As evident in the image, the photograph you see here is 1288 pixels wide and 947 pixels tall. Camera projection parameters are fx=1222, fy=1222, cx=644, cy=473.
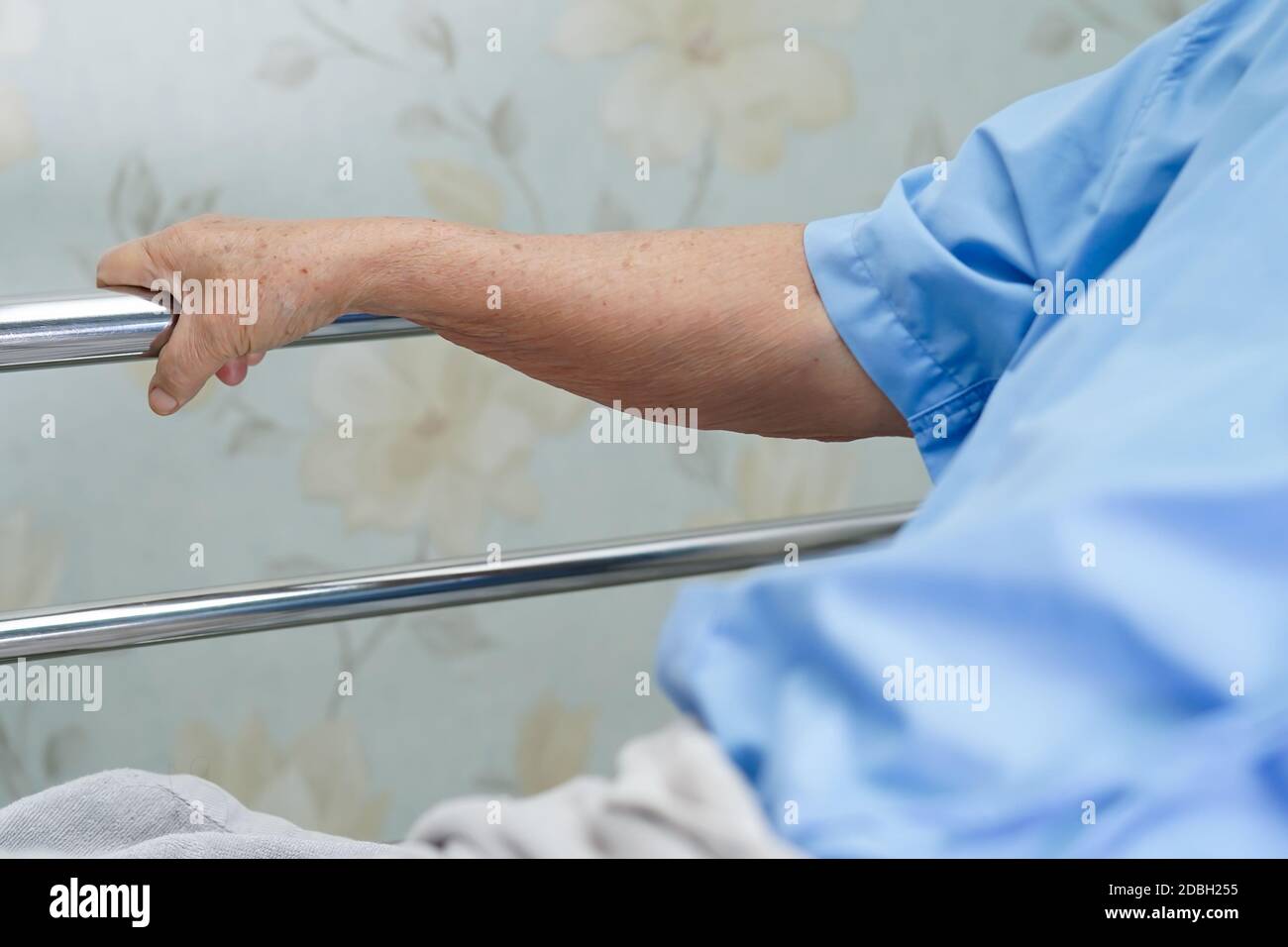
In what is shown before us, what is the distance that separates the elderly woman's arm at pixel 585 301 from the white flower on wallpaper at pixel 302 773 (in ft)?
2.33

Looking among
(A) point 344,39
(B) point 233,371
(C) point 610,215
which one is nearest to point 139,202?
(A) point 344,39

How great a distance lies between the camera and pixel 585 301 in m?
0.67

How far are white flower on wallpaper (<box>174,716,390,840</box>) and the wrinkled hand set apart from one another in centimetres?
71

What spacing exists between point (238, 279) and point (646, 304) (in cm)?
21

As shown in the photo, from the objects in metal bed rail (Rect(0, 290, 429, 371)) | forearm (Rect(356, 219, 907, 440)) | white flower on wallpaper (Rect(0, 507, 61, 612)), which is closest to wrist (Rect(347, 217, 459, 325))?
forearm (Rect(356, 219, 907, 440))

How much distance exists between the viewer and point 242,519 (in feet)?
3.99

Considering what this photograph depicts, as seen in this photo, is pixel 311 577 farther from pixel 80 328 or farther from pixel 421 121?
pixel 421 121

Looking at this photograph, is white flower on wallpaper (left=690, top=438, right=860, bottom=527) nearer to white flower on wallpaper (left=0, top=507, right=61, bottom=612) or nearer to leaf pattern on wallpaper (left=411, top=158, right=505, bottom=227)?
leaf pattern on wallpaper (left=411, top=158, right=505, bottom=227)

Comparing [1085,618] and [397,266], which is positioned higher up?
[397,266]

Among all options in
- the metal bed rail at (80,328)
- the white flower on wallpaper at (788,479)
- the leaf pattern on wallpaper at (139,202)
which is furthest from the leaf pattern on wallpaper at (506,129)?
the metal bed rail at (80,328)

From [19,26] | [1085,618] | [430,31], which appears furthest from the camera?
[430,31]

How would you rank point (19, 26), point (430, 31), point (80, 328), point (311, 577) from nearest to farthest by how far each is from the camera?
point (80, 328) < point (311, 577) < point (19, 26) < point (430, 31)

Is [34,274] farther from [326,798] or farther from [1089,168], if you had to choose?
[1089,168]
